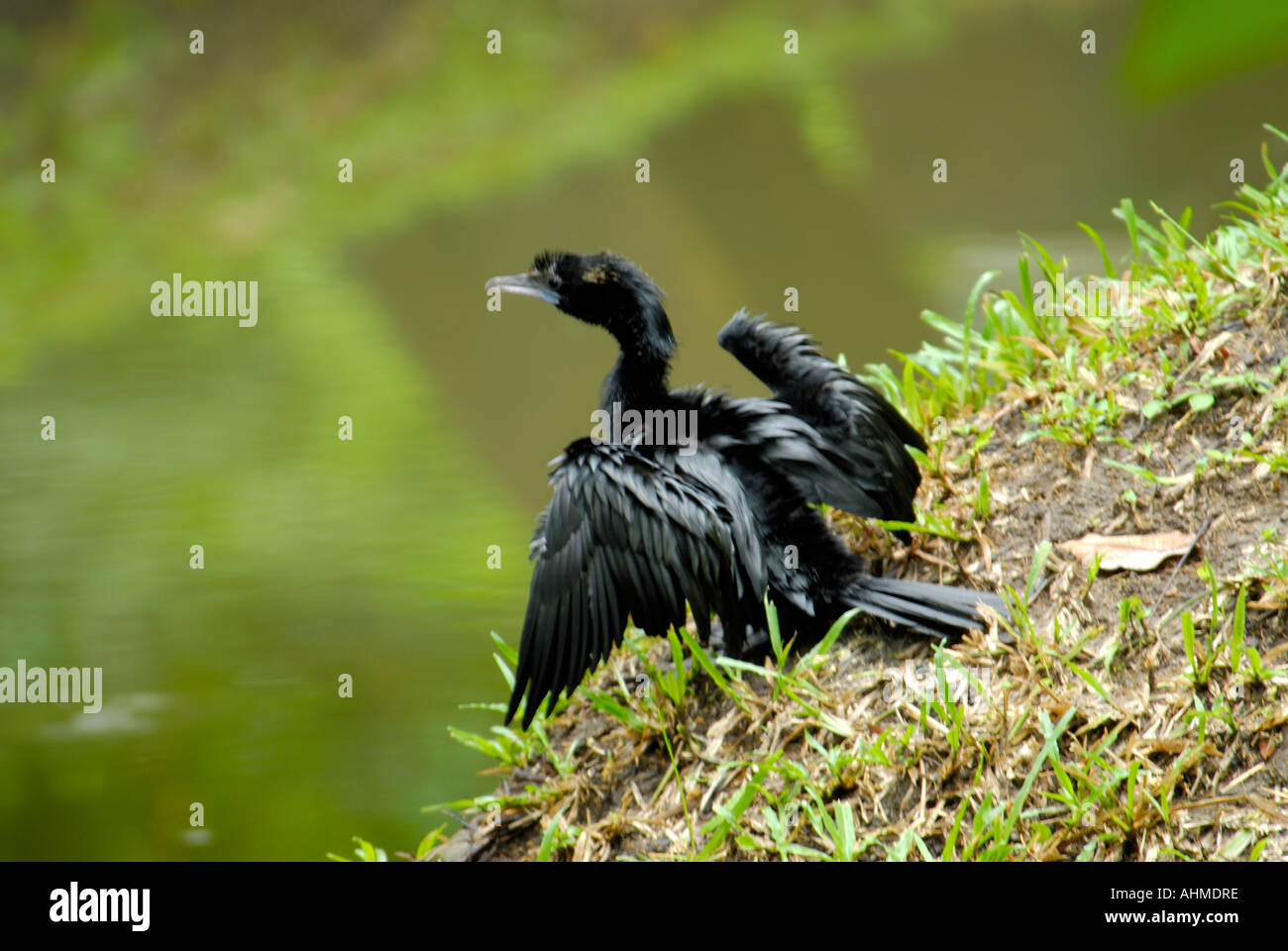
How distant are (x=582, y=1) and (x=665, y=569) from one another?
681cm

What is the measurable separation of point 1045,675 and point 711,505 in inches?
26.4

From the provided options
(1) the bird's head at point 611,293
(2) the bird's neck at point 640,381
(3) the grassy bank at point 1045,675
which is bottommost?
(3) the grassy bank at point 1045,675

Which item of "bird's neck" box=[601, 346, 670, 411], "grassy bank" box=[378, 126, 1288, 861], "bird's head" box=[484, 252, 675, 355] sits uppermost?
"bird's head" box=[484, 252, 675, 355]

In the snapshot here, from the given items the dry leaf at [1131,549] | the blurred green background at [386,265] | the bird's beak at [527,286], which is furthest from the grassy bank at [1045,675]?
the bird's beak at [527,286]

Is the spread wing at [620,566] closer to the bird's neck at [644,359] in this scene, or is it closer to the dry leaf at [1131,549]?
the bird's neck at [644,359]

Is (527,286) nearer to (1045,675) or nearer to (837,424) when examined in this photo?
(837,424)

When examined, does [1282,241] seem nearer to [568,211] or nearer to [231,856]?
[231,856]

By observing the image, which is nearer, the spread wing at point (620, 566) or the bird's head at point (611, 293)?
the spread wing at point (620, 566)

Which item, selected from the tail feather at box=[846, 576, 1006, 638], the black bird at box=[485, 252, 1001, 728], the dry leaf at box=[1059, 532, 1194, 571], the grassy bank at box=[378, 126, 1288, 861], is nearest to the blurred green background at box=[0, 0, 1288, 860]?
the grassy bank at box=[378, 126, 1288, 861]

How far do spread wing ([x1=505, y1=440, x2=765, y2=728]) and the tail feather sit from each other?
0.21 m

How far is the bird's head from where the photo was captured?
96.4 inches

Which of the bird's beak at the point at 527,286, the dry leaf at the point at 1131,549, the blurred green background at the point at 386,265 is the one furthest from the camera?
the blurred green background at the point at 386,265

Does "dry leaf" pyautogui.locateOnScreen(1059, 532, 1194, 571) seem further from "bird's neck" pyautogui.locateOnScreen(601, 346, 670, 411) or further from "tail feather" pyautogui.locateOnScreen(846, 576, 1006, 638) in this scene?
"bird's neck" pyautogui.locateOnScreen(601, 346, 670, 411)

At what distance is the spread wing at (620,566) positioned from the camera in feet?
6.91
